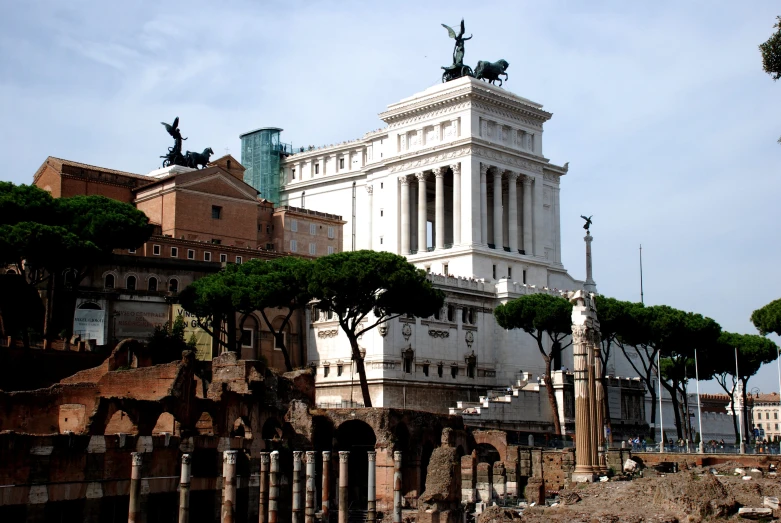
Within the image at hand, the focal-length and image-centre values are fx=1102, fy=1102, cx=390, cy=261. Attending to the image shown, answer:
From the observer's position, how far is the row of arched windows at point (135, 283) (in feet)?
207

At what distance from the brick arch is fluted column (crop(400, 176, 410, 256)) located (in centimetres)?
2556

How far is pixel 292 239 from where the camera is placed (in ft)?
262

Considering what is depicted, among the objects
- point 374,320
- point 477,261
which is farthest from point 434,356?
point 477,261

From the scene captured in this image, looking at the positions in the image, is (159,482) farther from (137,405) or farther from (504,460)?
(504,460)

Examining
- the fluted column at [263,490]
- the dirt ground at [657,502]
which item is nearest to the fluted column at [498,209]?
the fluted column at [263,490]

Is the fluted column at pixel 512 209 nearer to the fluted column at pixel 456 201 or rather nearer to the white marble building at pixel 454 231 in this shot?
the white marble building at pixel 454 231

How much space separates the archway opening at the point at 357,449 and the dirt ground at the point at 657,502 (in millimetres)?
17772

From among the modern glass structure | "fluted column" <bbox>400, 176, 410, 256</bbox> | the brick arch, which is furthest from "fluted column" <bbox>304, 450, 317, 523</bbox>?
the modern glass structure

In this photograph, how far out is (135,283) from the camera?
210 feet

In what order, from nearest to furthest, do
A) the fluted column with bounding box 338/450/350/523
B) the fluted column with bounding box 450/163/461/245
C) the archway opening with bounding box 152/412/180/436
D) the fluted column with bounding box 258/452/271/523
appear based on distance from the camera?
the fluted column with bounding box 338/450/350/523
the fluted column with bounding box 258/452/271/523
the archway opening with bounding box 152/412/180/436
the fluted column with bounding box 450/163/461/245

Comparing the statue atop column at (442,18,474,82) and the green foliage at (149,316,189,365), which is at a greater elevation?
the statue atop column at (442,18,474,82)

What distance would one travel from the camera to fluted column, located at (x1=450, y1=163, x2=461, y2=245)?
78.1m

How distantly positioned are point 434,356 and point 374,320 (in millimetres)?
4729

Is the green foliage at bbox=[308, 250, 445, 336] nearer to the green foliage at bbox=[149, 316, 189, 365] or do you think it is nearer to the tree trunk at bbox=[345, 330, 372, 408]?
the tree trunk at bbox=[345, 330, 372, 408]
